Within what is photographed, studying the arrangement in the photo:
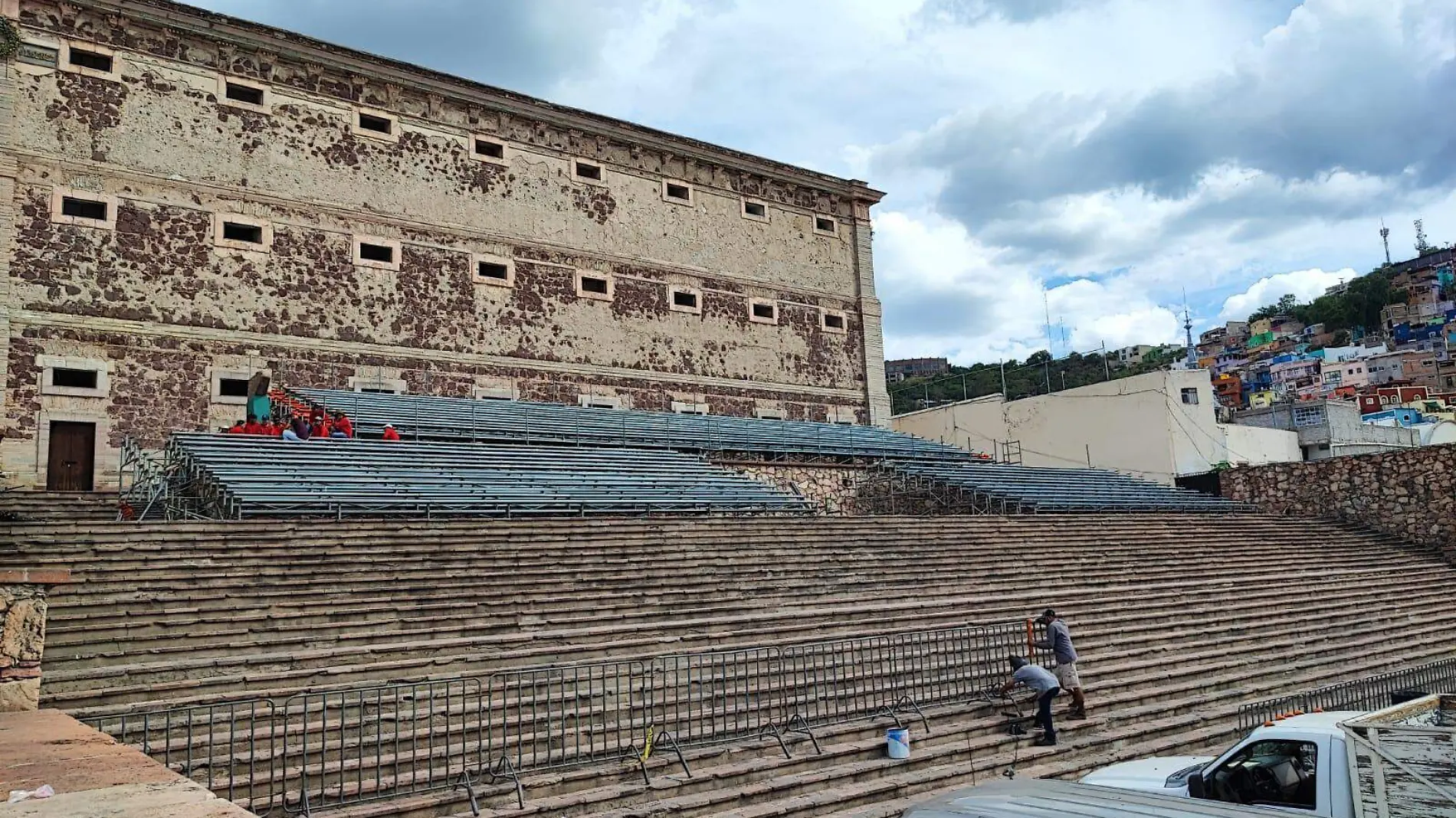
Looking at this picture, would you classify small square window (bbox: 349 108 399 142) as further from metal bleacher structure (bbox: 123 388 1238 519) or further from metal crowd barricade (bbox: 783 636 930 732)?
metal crowd barricade (bbox: 783 636 930 732)

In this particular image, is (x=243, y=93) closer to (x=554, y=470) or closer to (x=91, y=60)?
(x=91, y=60)

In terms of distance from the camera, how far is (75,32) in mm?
19578

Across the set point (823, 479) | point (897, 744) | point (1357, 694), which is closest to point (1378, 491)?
point (823, 479)

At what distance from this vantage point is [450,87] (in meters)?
24.3

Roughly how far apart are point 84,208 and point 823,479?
16.9m

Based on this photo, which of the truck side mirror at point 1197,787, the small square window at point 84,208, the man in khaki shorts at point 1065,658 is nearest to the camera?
the truck side mirror at point 1197,787

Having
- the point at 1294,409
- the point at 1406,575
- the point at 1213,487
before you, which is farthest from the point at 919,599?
the point at 1294,409

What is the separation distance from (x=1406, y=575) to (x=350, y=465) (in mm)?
20308

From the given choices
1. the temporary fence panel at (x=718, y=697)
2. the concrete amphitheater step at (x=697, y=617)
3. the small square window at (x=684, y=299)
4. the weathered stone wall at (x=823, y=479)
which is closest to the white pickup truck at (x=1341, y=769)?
the concrete amphitheater step at (x=697, y=617)

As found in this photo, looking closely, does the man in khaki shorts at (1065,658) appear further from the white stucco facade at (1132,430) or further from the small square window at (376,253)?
the white stucco facade at (1132,430)

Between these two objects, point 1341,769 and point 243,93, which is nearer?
point 1341,769

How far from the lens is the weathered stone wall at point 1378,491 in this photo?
907 inches

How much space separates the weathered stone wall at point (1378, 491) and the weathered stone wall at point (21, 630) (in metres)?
27.0

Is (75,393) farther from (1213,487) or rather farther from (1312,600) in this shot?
(1213,487)
